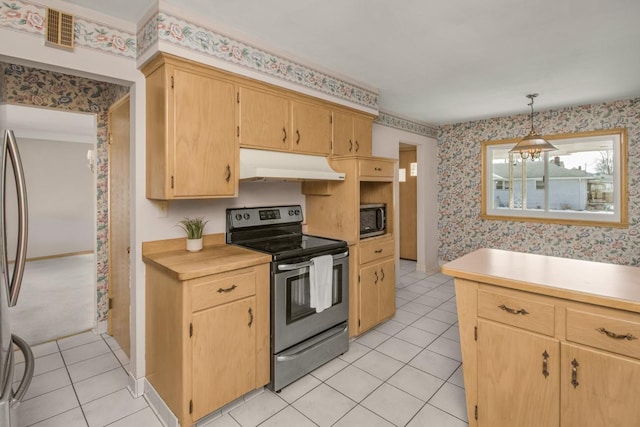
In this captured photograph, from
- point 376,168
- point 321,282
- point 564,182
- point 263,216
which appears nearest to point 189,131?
point 263,216

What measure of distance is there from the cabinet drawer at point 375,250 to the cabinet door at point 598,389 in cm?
167

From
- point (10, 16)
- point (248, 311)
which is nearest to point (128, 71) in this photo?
point (10, 16)

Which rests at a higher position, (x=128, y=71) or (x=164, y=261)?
(x=128, y=71)

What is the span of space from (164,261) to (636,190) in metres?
5.25

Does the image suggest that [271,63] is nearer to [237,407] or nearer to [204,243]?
[204,243]

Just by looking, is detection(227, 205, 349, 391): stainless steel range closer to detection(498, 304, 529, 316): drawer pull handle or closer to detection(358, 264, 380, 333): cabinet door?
detection(358, 264, 380, 333): cabinet door

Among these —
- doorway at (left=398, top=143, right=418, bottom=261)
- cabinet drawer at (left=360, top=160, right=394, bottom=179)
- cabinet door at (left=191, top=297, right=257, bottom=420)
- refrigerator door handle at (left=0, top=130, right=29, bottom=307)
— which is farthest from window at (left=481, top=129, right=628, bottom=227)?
refrigerator door handle at (left=0, top=130, right=29, bottom=307)

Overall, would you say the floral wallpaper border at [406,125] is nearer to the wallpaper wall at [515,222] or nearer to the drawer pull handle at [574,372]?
the wallpaper wall at [515,222]

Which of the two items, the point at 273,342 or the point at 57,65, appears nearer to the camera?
the point at 57,65

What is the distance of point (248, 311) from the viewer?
2102 millimetres

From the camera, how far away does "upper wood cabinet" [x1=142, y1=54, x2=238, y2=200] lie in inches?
80.5

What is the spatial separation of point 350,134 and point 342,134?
0.46 feet

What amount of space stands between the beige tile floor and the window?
8.98ft

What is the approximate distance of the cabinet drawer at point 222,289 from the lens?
1.87 meters
